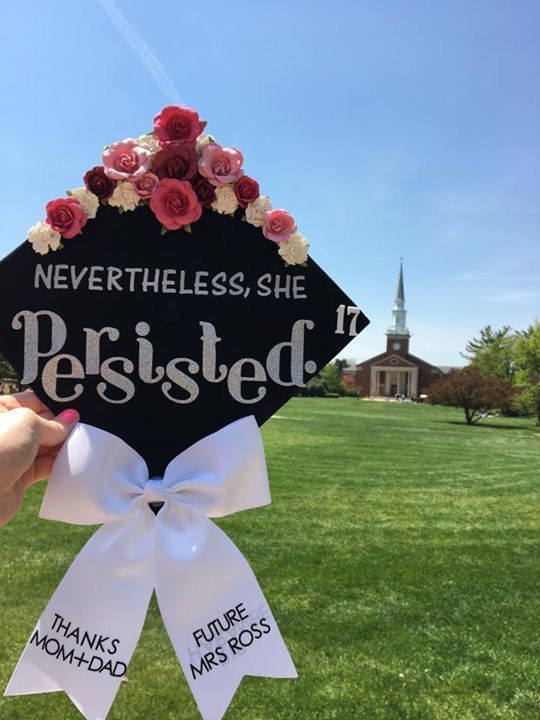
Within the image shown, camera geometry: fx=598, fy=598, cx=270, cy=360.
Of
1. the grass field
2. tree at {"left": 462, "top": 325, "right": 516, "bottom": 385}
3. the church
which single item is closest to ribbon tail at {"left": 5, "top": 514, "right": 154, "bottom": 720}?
the grass field

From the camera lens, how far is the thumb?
1.56 meters

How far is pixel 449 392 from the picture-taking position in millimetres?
28906

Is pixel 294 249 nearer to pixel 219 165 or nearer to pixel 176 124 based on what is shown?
pixel 219 165

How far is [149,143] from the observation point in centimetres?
167

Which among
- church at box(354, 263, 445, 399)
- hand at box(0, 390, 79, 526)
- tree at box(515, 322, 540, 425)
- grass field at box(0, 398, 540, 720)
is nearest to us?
hand at box(0, 390, 79, 526)

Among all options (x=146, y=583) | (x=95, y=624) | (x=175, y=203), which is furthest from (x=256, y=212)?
(x=95, y=624)

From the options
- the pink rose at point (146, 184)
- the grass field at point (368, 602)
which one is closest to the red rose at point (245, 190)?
the pink rose at point (146, 184)

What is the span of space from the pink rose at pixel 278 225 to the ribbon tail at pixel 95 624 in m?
0.84

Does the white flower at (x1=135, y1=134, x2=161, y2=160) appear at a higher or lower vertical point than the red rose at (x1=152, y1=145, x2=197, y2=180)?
higher

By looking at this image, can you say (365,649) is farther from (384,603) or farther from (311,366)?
(311,366)

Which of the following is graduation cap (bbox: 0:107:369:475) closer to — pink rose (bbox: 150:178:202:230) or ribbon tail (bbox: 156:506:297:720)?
pink rose (bbox: 150:178:202:230)

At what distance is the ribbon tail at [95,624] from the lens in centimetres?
151

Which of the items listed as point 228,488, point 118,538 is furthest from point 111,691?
point 228,488

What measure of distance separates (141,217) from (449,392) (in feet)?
94.4
